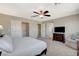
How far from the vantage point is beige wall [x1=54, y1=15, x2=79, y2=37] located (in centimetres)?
188

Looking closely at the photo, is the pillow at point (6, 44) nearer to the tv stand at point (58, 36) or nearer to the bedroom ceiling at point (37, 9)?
the bedroom ceiling at point (37, 9)

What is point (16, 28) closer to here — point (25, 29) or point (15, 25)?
point (15, 25)

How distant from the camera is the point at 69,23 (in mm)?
1974

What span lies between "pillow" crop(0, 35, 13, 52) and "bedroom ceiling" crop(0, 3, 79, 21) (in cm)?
45

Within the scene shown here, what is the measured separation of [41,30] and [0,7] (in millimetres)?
833

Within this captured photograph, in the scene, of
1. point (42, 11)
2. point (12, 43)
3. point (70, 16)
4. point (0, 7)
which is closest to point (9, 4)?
point (0, 7)

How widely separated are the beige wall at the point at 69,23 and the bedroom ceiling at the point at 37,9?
0.08 metres

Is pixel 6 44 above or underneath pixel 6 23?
underneath

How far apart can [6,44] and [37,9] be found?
31.9 inches

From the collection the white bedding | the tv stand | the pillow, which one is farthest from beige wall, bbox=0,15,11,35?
the tv stand

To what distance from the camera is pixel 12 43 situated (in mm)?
1961

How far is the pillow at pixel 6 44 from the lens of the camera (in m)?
1.76

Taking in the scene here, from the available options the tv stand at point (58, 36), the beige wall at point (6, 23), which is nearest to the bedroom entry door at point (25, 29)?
the beige wall at point (6, 23)

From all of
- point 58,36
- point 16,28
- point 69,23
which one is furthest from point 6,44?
point 69,23
